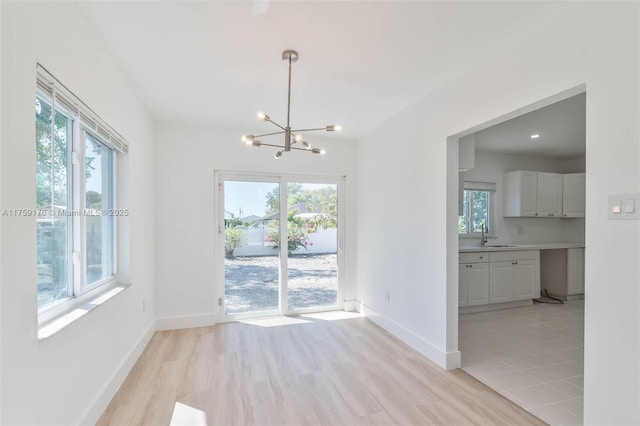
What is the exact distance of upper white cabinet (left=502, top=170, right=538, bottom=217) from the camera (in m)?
5.31

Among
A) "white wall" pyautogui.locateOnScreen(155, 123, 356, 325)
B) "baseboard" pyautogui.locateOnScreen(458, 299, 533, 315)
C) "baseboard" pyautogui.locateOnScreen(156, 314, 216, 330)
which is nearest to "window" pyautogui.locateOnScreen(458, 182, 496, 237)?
"baseboard" pyautogui.locateOnScreen(458, 299, 533, 315)

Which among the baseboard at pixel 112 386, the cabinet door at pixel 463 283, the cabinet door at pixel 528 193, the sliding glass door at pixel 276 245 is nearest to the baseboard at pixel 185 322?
the sliding glass door at pixel 276 245

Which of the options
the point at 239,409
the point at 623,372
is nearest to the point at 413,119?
the point at 623,372

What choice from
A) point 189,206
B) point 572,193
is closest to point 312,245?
point 189,206

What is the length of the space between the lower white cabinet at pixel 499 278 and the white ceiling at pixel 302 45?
269 cm

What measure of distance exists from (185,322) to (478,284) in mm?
4069

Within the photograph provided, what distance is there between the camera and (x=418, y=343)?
3.26 metres

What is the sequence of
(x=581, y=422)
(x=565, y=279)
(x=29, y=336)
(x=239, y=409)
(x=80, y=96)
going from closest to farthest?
(x=29, y=336)
(x=80, y=96)
(x=581, y=422)
(x=239, y=409)
(x=565, y=279)

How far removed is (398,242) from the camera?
12.1 feet

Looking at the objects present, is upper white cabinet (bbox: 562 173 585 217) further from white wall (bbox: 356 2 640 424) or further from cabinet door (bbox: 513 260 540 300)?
white wall (bbox: 356 2 640 424)

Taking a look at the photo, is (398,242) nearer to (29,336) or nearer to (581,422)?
(581,422)

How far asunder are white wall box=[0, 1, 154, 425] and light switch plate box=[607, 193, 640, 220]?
280 cm

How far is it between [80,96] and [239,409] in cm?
234

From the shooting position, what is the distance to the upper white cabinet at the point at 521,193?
5312 millimetres
